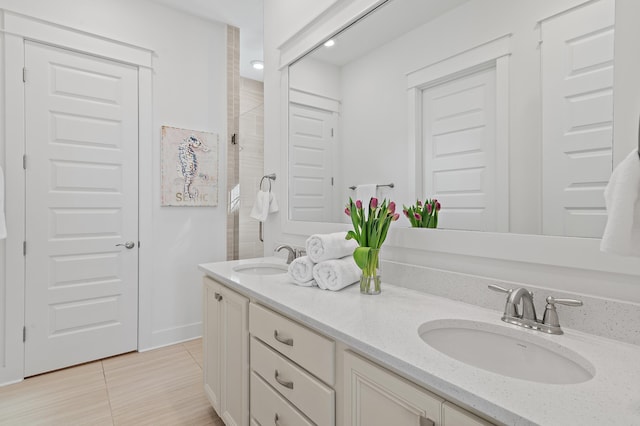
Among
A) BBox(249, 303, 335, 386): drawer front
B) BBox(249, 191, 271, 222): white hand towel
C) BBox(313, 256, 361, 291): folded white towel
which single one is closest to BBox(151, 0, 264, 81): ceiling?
BBox(249, 191, 271, 222): white hand towel

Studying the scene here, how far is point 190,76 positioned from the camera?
9.43 feet

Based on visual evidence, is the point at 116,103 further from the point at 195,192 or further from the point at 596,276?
→ the point at 596,276

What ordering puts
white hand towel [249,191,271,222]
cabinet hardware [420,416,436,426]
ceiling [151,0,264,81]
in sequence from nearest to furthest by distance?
1. cabinet hardware [420,416,436,426]
2. white hand towel [249,191,271,222]
3. ceiling [151,0,264,81]

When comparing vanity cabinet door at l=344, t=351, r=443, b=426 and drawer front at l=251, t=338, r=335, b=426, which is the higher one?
vanity cabinet door at l=344, t=351, r=443, b=426

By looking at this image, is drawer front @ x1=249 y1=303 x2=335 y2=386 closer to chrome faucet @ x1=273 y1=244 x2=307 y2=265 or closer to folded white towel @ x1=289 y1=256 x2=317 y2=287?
folded white towel @ x1=289 y1=256 x2=317 y2=287

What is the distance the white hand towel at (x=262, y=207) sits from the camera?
236cm

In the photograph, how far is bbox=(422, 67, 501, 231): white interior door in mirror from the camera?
115 centimetres

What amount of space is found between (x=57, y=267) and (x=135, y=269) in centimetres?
49

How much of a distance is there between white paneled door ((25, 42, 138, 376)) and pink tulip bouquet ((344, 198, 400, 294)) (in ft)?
6.78

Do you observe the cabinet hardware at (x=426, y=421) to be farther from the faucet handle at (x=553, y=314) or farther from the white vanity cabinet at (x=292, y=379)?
the faucet handle at (x=553, y=314)

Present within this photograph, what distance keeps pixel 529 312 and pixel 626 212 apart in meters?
0.44

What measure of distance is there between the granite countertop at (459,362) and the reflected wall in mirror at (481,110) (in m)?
0.32

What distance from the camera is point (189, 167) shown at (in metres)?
2.87

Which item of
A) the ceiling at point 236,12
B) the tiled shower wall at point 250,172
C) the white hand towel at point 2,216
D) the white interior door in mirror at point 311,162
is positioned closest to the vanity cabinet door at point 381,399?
the white interior door in mirror at point 311,162
